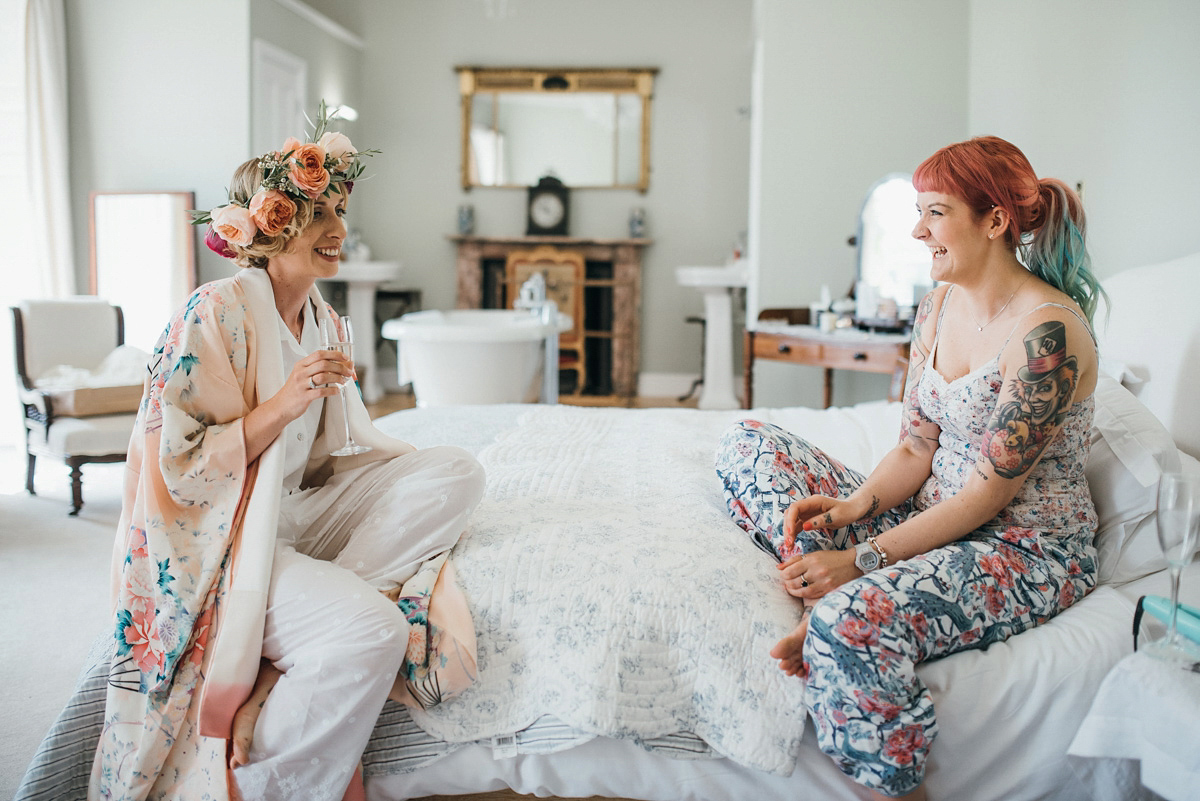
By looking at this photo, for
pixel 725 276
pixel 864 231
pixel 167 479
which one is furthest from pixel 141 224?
pixel 167 479

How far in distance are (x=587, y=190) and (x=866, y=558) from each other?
5.21 meters

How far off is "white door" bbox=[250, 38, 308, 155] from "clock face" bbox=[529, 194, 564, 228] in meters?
1.59

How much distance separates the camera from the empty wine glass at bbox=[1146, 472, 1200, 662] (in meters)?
1.14

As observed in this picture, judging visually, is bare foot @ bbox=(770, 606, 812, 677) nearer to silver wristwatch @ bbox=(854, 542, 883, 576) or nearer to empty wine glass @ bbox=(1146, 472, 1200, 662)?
silver wristwatch @ bbox=(854, 542, 883, 576)

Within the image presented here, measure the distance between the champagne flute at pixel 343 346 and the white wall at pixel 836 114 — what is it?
2.92 m

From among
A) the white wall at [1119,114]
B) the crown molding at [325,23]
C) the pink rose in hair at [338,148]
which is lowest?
the pink rose in hair at [338,148]

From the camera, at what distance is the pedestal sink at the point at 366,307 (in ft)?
18.8

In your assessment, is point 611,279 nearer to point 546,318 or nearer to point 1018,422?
point 546,318

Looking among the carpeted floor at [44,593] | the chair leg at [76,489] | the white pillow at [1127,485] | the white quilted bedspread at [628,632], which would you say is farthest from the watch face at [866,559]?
the chair leg at [76,489]

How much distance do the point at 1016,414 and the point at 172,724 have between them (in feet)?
4.31

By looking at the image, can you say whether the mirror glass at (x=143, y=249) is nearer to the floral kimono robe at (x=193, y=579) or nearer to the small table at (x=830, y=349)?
the small table at (x=830, y=349)

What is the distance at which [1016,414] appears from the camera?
1.31 metres

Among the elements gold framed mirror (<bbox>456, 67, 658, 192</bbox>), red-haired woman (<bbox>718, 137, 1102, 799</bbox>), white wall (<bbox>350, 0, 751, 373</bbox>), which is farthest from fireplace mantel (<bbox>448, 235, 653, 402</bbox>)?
red-haired woman (<bbox>718, 137, 1102, 799</bbox>)

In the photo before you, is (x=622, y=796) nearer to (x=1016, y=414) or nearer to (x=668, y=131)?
(x=1016, y=414)
